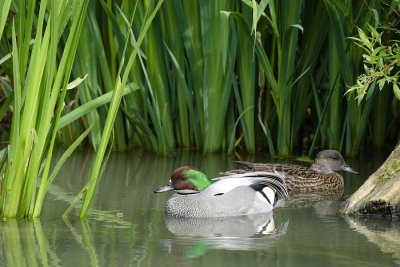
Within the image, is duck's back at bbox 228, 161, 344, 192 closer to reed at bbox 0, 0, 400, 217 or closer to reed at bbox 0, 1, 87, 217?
reed at bbox 0, 0, 400, 217

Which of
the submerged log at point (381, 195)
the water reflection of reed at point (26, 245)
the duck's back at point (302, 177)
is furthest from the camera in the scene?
the duck's back at point (302, 177)

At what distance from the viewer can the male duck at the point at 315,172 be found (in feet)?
25.8

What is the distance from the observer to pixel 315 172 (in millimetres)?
8219

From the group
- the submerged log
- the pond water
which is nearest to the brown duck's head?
the pond water

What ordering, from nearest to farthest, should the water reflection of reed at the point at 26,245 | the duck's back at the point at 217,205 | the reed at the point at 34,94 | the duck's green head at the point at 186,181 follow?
the water reflection of reed at the point at 26,245, the reed at the point at 34,94, the duck's back at the point at 217,205, the duck's green head at the point at 186,181

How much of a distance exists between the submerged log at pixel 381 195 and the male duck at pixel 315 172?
1.27 metres

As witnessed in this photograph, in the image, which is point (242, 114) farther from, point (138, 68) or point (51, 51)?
point (51, 51)

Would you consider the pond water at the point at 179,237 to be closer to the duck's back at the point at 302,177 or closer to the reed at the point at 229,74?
the duck's back at the point at 302,177

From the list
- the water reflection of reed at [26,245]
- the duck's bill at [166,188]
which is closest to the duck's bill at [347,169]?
the duck's bill at [166,188]

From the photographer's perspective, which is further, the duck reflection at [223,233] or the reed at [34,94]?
the reed at [34,94]

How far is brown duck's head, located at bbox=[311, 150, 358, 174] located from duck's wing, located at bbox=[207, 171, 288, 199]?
37.6 inches

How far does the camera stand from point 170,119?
29.9ft

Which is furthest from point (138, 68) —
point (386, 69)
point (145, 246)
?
point (145, 246)

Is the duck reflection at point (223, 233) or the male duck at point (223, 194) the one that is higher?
the male duck at point (223, 194)
